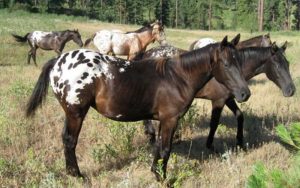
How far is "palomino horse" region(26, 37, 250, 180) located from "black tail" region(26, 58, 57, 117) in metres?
0.12

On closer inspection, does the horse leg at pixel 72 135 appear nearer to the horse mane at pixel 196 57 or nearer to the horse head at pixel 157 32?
the horse mane at pixel 196 57

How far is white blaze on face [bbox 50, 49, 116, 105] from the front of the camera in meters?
4.86

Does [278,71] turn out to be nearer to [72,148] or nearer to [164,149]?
[164,149]

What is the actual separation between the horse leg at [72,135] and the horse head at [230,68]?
1.75 m

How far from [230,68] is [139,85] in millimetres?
1122

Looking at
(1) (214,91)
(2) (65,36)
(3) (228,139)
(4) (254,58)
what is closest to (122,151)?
(1) (214,91)

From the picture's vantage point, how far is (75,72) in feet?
16.0

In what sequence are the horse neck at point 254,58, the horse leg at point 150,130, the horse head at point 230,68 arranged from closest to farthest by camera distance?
the horse head at point 230,68 → the horse leg at point 150,130 → the horse neck at point 254,58

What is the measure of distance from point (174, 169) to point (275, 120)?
392 cm

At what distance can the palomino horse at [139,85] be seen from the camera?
486 centimetres

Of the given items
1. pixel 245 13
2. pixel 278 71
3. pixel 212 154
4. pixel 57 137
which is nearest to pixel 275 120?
pixel 278 71

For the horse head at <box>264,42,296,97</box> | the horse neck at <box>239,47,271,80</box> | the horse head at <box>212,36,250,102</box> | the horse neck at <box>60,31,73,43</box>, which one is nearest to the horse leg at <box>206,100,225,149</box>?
the horse neck at <box>239,47,271,80</box>

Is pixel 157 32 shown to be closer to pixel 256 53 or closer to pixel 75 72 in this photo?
pixel 256 53

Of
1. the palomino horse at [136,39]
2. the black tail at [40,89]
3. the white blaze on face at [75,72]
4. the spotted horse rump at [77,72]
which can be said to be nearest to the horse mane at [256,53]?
the spotted horse rump at [77,72]
